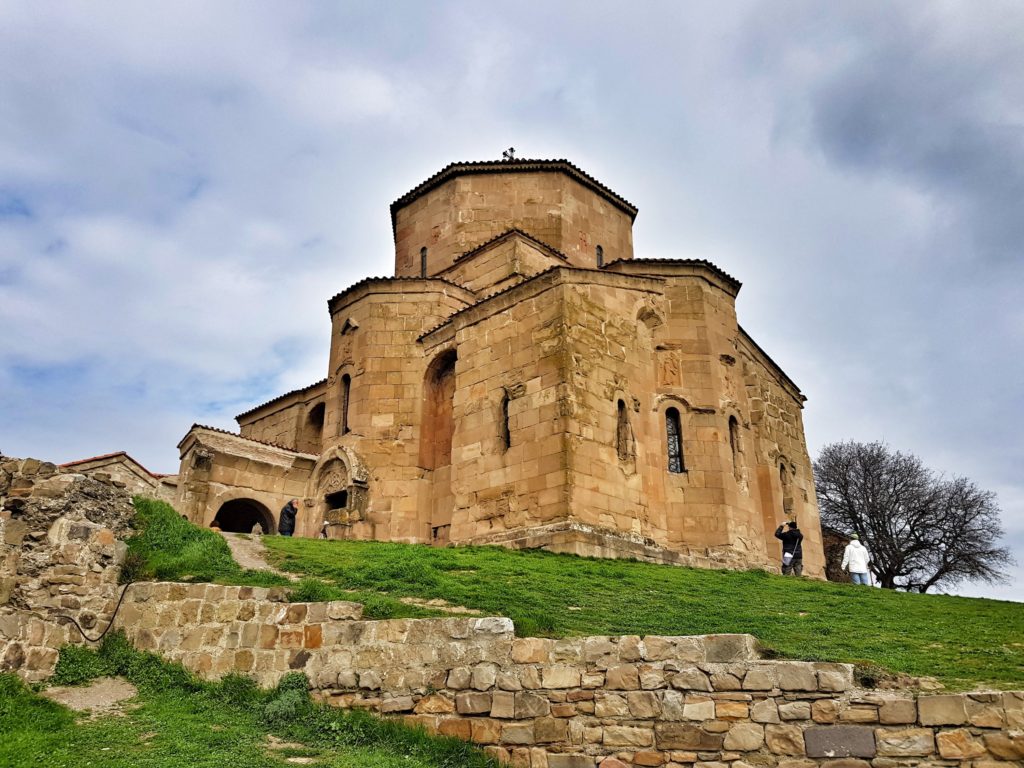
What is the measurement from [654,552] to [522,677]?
9291 millimetres

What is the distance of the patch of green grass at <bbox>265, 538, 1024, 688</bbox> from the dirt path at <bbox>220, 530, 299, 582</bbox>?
21cm

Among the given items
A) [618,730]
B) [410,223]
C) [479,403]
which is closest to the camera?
[618,730]

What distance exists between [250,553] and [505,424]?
7027 millimetres

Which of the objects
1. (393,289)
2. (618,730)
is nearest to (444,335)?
(393,289)

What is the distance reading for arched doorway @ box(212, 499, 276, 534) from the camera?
20.7m

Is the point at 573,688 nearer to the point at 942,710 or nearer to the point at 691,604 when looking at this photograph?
the point at 942,710

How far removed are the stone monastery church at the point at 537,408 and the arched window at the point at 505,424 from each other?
0.16 feet

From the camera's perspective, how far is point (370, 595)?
30.8 feet

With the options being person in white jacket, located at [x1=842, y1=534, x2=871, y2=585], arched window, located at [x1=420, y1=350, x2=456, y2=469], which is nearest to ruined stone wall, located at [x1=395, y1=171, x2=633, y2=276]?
arched window, located at [x1=420, y1=350, x2=456, y2=469]

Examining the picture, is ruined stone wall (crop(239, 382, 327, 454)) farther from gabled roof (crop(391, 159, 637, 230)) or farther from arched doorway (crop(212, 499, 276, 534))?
gabled roof (crop(391, 159, 637, 230))

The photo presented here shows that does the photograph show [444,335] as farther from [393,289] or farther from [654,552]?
[654,552]

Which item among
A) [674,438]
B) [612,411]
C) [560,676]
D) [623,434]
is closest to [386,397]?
[612,411]

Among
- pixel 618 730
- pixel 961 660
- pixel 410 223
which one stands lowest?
pixel 618 730

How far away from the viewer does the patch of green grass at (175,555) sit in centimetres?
941
